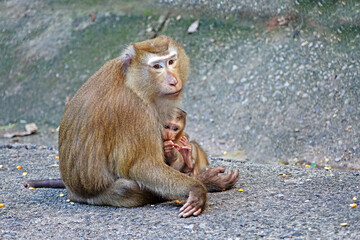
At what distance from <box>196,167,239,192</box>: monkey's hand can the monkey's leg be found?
0.55m

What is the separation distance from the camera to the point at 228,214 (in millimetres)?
5816

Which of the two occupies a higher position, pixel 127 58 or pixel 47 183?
pixel 127 58

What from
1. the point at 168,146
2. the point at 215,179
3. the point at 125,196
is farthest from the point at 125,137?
the point at 215,179

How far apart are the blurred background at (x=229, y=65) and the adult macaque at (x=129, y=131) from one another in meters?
3.59

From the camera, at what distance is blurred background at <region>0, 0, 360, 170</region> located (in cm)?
949

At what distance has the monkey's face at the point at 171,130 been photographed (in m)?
6.32

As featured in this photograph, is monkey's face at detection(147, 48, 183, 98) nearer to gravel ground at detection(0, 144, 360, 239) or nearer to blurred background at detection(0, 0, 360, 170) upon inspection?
gravel ground at detection(0, 144, 360, 239)

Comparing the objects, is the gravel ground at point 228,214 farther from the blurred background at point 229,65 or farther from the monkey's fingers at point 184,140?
the blurred background at point 229,65

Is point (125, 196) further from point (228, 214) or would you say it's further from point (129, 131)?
point (228, 214)

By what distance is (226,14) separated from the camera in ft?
37.9

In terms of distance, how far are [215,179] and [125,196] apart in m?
1.04

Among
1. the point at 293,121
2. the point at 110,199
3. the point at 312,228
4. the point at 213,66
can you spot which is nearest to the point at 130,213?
the point at 110,199

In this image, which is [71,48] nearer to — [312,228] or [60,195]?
[60,195]

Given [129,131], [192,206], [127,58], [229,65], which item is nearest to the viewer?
[192,206]
